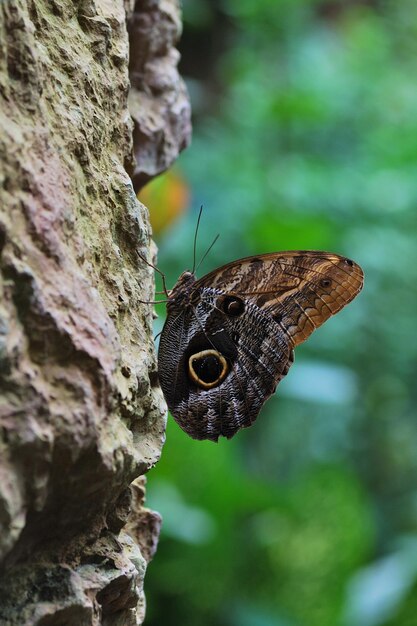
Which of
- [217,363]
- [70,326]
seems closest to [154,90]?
[217,363]

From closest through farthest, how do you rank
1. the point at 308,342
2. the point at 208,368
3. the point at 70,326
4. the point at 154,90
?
the point at 70,326 < the point at 208,368 < the point at 154,90 < the point at 308,342

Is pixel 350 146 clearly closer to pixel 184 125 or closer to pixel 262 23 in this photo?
pixel 262 23

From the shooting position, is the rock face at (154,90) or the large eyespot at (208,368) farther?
the rock face at (154,90)

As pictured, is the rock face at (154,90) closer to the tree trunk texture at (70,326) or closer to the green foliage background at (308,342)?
the tree trunk texture at (70,326)

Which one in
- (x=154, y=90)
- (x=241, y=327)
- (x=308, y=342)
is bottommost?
(x=241, y=327)

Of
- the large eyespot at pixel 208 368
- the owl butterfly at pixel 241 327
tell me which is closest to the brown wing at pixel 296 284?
the owl butterfly at pixel 241 327

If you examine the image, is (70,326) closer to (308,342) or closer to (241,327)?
(241,327)

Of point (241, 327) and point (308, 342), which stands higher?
point (308, 342)

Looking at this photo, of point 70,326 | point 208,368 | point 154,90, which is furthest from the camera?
point 154,90
